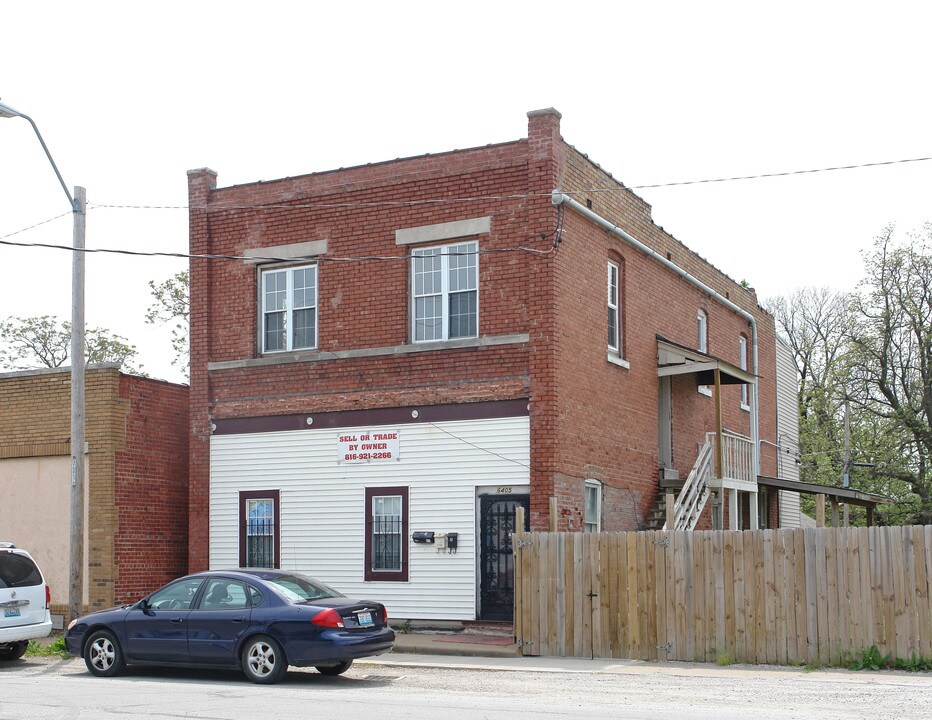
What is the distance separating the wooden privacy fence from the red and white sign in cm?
329

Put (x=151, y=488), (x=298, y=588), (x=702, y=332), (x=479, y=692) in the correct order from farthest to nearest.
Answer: (x=702, y=332) → (x=151, y=488) → (x=298, y=588) → (x=479, y=692)

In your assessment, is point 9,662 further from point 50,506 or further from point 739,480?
point 739,480

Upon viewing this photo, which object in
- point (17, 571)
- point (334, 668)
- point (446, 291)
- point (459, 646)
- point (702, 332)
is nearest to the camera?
point (334, 668)

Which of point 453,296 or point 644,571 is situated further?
point 453,296

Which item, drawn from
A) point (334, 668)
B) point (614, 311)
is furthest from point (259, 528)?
point (614, 311)

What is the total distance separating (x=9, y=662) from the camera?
17.0m

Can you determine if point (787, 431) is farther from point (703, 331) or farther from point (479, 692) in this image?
point (479, 692)

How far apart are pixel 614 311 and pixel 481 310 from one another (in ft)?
10.8

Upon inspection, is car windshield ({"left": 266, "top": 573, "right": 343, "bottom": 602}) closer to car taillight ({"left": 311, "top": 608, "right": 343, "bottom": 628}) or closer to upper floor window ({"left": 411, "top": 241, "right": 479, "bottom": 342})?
car taillight ({"left": 311, "top": 608, "right": 343, "bottom": 628})

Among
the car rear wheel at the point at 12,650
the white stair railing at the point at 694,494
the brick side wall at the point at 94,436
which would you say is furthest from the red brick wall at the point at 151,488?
the white stair railing at the point at 694,494

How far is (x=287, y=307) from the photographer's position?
68.7 feet

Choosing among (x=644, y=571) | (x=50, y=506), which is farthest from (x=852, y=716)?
(x=50, y=506)

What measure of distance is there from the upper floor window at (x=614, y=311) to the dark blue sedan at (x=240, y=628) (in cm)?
841

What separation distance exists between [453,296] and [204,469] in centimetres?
568
